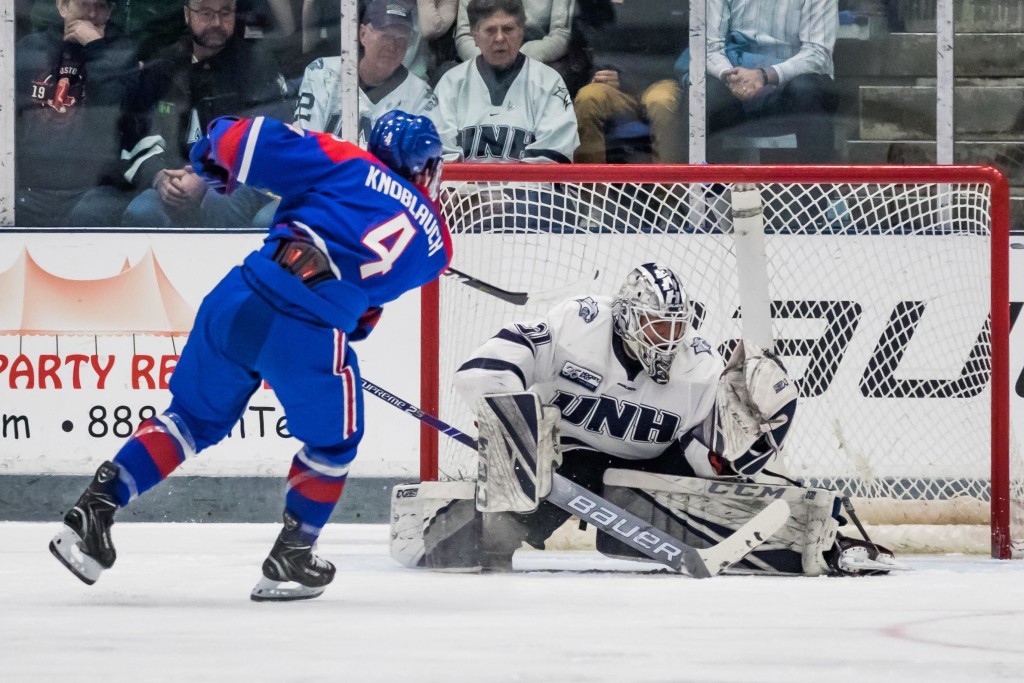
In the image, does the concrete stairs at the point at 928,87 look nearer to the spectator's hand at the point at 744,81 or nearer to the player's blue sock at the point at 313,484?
the spectator's hand at the point at 744,81

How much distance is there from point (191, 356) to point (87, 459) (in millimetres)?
1968

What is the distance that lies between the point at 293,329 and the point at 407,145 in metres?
0.49

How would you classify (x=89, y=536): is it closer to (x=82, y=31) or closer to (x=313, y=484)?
(x=313, y=484)

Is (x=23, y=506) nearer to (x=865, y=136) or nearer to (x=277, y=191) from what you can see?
(x=277, y=191)

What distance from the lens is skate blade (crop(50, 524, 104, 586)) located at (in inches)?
112

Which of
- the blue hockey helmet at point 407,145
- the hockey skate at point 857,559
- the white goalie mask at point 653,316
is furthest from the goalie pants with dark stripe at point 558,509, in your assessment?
the blue hockey helmet at point 407,145

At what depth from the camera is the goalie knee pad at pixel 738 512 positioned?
3.50m

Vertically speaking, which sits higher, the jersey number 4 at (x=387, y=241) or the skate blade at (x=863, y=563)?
the jersey number 4 at (x=387, y=241)

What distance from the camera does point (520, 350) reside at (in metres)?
3.50

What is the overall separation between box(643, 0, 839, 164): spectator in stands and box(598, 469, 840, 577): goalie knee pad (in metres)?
1.88

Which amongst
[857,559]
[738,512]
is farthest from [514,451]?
[857,559]

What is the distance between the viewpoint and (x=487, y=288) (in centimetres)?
405

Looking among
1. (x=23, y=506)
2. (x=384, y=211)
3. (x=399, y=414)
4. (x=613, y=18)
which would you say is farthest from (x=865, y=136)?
(x=23, y=506)

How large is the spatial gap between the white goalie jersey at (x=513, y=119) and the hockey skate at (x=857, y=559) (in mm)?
1966
